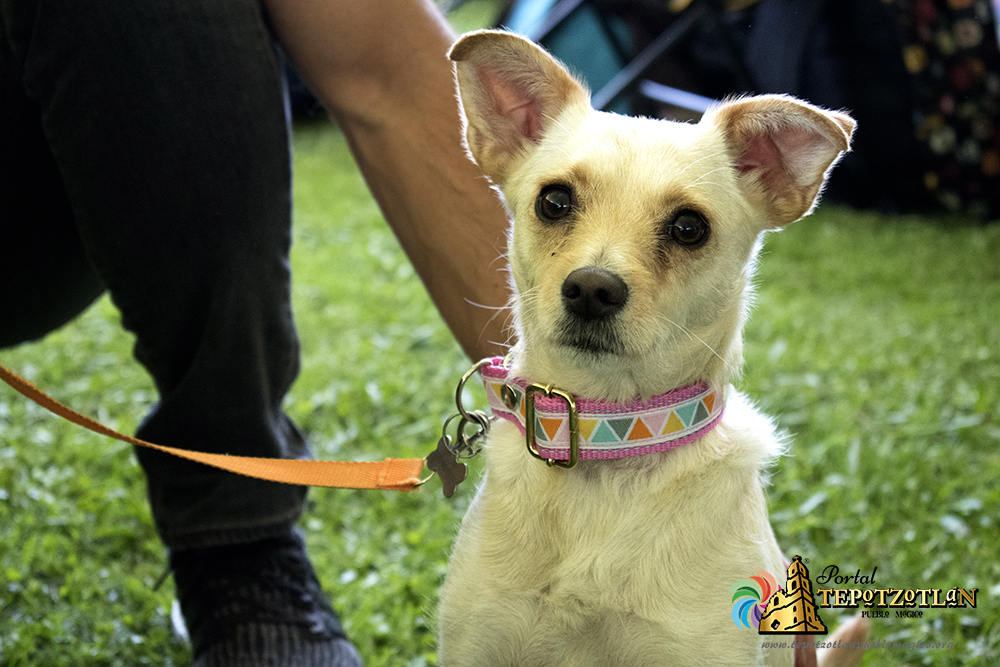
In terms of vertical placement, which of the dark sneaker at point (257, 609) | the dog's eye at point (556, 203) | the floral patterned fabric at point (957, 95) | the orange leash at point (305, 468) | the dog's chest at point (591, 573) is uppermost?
the dog's eye at point (556, 203)

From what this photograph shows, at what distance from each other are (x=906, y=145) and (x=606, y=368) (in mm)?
4401

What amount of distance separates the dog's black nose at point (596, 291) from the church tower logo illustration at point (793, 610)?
19.1 inches

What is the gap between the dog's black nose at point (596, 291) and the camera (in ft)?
3.86

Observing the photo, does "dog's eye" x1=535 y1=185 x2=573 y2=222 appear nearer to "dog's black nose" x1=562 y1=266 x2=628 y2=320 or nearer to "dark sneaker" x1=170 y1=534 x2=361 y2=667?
"dog's black nose" x1=562 y1=266 x2=628 y2=320

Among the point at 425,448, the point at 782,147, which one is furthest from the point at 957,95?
the point at 782,147

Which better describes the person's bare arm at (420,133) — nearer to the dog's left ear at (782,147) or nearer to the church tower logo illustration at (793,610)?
the dog's left ear at (782,147)

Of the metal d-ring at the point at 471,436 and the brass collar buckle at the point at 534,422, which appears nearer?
the brass collar buckle at the point at 534,422

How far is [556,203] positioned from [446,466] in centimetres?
47

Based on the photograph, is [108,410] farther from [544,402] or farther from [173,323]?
Answer: [544,402]

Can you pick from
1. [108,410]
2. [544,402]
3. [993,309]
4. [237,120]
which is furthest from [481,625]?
[993,309]

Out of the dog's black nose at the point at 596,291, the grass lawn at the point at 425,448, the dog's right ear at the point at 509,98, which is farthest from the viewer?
the grass lawn at the point at 425,448

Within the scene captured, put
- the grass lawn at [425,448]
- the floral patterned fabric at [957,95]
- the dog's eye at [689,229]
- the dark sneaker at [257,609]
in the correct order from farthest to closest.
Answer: the floral patterned fabric at [957,95] → the grass lawn at [425,448] → the dark sneaker at [257,609] → the dog's eye at [689,229]

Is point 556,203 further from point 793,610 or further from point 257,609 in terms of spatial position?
point 257,609

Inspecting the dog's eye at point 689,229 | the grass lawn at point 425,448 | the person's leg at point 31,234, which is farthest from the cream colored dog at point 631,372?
the person's leg at point 31,234
